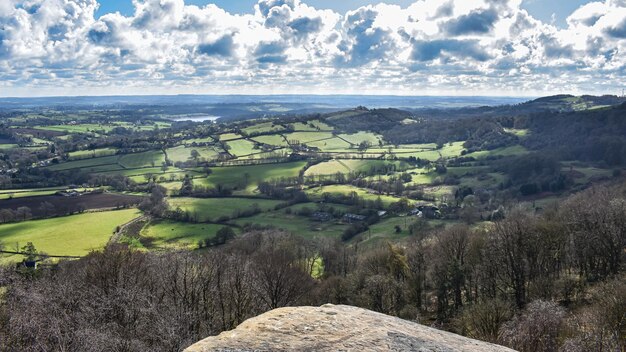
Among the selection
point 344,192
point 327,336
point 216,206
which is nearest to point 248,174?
point 216,206

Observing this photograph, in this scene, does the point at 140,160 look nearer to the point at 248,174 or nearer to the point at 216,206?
the point at 248,174

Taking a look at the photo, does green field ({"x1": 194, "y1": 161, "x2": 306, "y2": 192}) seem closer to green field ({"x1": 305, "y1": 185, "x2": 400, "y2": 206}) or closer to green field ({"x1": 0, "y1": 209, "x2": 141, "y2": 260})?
green field ({"x1": 305, "y1": 185, "x2": 400, "y2": 206})

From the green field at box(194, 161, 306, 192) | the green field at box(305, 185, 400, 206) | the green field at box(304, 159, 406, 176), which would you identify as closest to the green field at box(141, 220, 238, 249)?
the green field at box(194, 161, 306, 192)

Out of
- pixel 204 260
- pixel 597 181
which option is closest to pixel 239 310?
pixel 204 260

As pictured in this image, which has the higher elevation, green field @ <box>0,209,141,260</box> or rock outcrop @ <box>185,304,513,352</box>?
rock outcrop @ <box>185,304,513,352</box>

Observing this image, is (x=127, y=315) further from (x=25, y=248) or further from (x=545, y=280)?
(x=25, y=248)

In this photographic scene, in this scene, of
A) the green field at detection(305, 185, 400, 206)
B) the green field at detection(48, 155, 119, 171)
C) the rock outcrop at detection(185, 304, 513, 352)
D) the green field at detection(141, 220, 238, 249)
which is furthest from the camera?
the green field at detection(48, 155, 119, 171)
